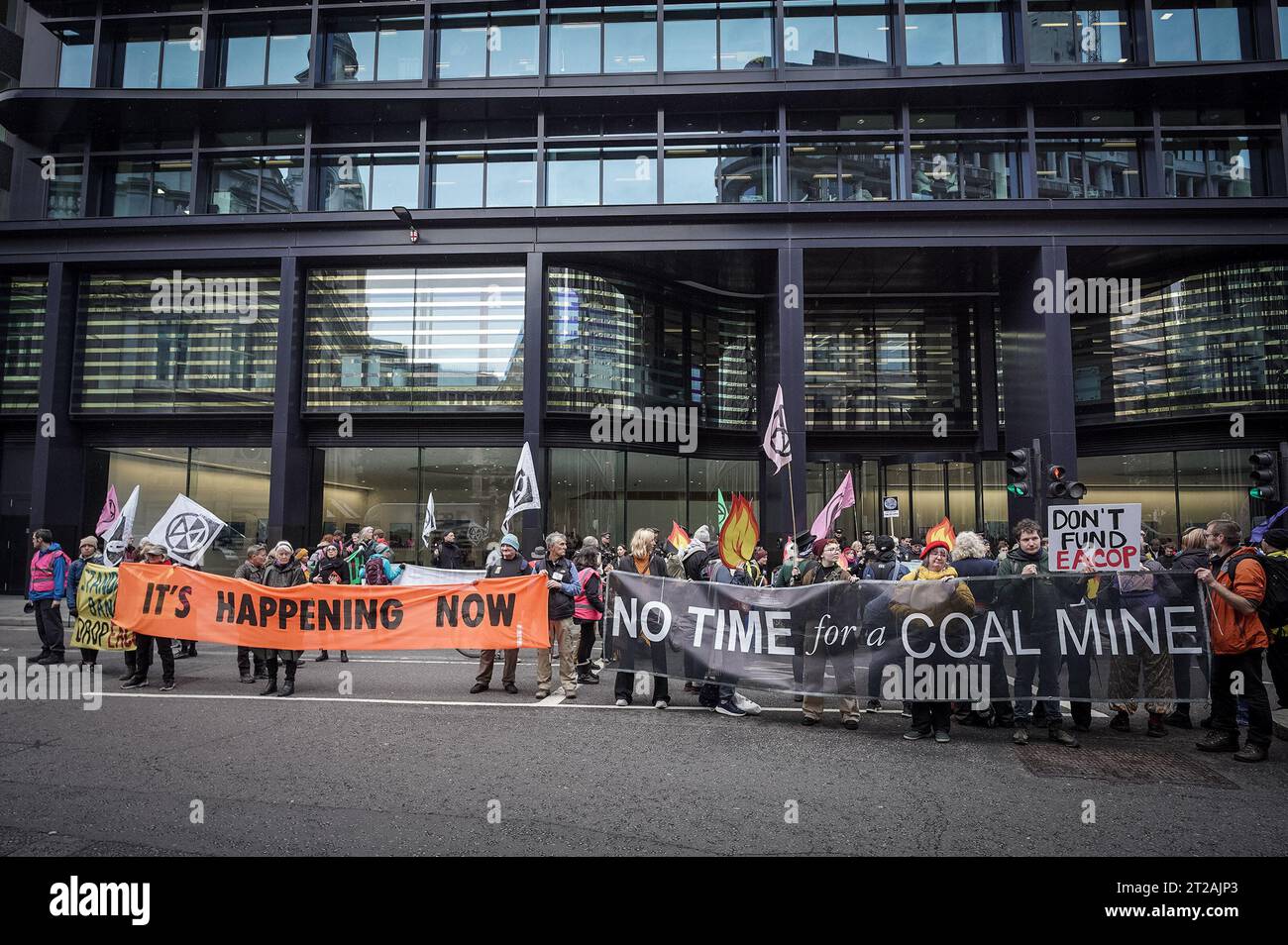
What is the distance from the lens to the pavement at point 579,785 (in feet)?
15.1

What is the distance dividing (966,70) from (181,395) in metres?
23.8

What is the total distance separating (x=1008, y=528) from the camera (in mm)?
21812

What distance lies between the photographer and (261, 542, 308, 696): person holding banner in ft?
30.5

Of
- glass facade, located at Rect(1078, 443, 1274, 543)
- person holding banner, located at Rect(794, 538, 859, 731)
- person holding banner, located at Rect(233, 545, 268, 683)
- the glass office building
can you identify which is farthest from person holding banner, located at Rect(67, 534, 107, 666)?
glass facade, located at Rect(1078, 443, 1274, 543)

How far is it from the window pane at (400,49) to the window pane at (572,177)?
469cm

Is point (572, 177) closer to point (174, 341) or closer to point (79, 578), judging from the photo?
point (174, 341)

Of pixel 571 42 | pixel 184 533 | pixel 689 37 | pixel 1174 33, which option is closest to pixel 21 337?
pixel 184 533

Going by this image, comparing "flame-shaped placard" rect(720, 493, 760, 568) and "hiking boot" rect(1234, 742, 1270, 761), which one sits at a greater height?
"flame-shaped placard" rect(720, 493, 760, 568)

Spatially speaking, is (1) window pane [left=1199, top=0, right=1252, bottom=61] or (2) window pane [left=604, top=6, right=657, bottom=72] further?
(2) window pane [left=604, top=6, right=657, bottom=72]

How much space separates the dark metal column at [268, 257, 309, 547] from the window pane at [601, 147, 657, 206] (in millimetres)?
8938

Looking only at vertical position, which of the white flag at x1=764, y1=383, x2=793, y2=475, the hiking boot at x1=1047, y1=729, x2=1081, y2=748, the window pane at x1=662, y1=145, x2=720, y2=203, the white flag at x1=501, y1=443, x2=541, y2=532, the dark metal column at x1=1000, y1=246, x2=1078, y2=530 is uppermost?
the window pane at x1=662, y1=145, x2=720, y2=203

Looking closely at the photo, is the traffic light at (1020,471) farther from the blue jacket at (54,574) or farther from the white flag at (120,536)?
the blue jacket at (54,574)

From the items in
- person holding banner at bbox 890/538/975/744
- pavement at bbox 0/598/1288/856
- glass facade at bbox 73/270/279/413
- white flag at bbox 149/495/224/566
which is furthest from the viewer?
glass facade at bbox 73/270/279/413

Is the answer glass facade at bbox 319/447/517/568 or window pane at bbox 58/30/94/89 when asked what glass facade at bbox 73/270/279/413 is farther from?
window pane at bbox 58/30/94/89
